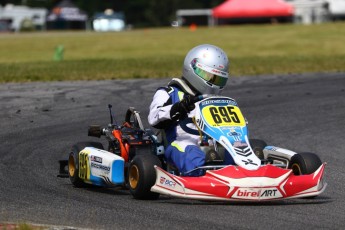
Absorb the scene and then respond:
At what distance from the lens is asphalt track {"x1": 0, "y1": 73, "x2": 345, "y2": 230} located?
5.98 meters

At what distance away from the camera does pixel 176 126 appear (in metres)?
7.43

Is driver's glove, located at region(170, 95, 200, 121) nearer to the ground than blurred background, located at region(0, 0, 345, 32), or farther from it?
farther from it

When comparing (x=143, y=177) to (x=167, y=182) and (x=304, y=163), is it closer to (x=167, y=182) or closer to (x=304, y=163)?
(x=167, y=182)

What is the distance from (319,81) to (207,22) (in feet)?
206

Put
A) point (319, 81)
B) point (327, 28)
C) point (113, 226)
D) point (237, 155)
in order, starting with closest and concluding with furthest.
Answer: point (113, 226)
point (237, 155)
point (319, 81)
point (327, 28)

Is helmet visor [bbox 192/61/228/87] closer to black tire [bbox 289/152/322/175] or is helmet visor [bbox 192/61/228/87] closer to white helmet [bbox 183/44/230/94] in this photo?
white helmet [bbox 183/44/230/94]

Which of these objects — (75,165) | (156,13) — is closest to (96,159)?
(75,165)

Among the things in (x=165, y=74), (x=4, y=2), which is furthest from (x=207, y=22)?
(x=165, y=74)

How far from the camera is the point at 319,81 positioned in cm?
1700

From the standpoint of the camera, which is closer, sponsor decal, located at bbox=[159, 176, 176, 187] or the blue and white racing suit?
sponsor decal, located at bbox=[159, 176, 176, 187]

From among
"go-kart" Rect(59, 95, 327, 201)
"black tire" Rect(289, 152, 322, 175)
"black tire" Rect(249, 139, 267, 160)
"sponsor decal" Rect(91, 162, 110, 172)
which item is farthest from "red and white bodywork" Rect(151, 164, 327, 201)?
"black tire" Rect(249, 139, 267, 160)

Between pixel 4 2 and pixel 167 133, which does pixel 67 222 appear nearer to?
pixel 167 133

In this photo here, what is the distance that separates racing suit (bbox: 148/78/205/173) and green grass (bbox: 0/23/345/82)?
10.2 meters

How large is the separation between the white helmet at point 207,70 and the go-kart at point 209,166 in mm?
291
